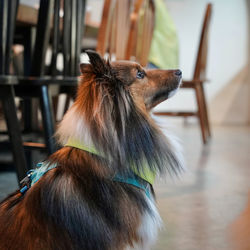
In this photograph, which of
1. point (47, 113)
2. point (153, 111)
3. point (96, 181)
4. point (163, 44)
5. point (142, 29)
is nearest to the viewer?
point (96, 181)

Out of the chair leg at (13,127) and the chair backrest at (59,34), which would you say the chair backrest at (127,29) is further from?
the chair leg at (13,127)

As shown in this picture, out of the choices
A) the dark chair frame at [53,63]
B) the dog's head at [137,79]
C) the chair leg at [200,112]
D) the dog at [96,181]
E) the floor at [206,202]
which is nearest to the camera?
the dog at [96,181]

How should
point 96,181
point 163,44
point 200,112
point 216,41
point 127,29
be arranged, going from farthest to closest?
1. point 216,41
2. point 200,112
3. point 163,44
4. point 127,29
5. point 96,181

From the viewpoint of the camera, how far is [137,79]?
1.42m

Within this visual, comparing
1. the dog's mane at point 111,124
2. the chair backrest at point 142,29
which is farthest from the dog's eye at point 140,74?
the chair backrest at point 142,29

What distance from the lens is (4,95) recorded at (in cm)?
186

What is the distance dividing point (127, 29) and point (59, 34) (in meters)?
0.74

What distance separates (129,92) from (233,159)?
2256 millimetres

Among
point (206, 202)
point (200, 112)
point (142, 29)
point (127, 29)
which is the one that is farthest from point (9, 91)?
point (200, 112)

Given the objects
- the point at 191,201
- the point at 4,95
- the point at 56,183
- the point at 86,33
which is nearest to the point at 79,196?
the point at 56,183

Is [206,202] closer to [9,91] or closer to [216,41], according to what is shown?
[9,91]

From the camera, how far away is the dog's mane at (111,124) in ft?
3.91

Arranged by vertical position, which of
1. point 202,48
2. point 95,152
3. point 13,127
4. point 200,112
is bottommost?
point 200,112

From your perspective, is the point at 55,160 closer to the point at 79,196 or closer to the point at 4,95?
the point at 79,196
